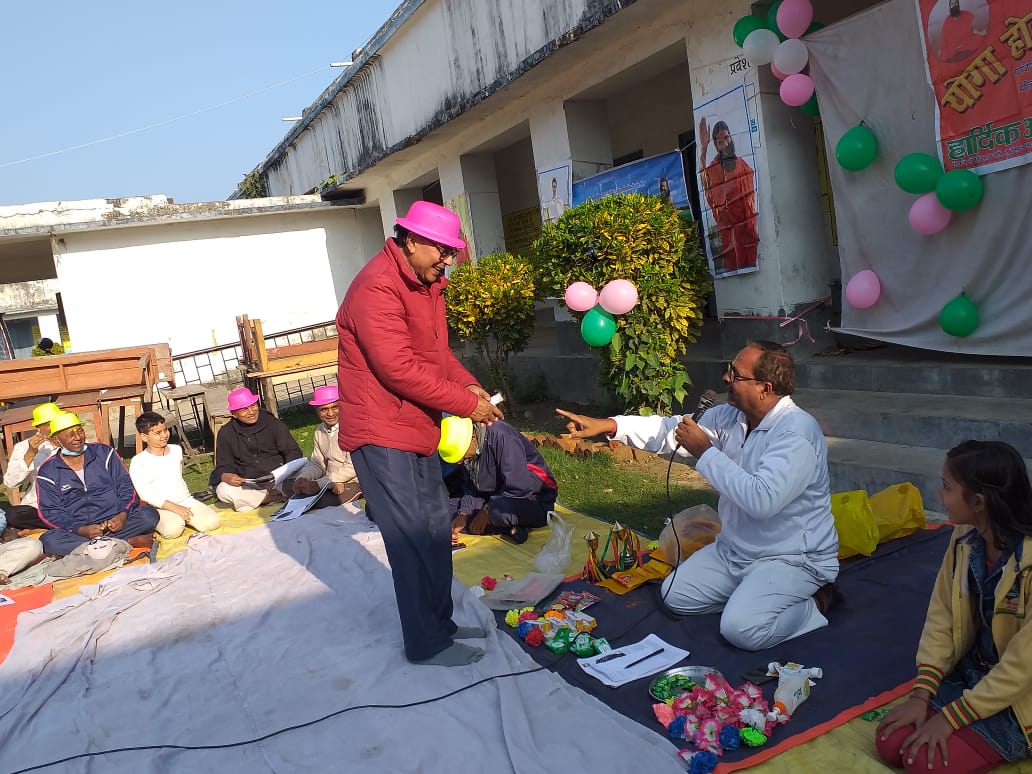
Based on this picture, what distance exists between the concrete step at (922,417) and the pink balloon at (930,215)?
1.14 m

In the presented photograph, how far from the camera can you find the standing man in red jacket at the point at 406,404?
3373 millimetres

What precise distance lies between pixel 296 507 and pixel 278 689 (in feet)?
11.3

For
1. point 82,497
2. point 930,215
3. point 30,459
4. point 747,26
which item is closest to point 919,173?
point 930,215

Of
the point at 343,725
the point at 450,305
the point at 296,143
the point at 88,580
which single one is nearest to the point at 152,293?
the point at 296,143

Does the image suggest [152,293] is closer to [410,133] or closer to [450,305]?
[410,133]

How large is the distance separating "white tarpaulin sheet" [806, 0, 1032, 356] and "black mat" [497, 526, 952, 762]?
1917 millimetres

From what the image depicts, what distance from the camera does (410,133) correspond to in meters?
11.6

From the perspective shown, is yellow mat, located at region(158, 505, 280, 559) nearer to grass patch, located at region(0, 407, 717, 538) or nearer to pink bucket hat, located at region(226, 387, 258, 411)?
pink bucket hat, located at region(226, 387, 258, 411)

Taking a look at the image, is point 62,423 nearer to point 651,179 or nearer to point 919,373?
point 651,179

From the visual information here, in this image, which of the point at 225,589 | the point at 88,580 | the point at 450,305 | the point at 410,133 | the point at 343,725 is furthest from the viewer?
the point at 410,133

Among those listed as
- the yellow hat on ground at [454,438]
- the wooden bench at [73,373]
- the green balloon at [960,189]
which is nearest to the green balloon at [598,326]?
the green balloon at [960,189]

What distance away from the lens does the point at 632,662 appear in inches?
129

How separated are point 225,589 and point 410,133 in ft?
26.8

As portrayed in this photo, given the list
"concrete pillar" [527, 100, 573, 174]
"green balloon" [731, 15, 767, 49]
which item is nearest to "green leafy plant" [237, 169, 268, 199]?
"concrete pillar" [527, 100, 573, 174]
